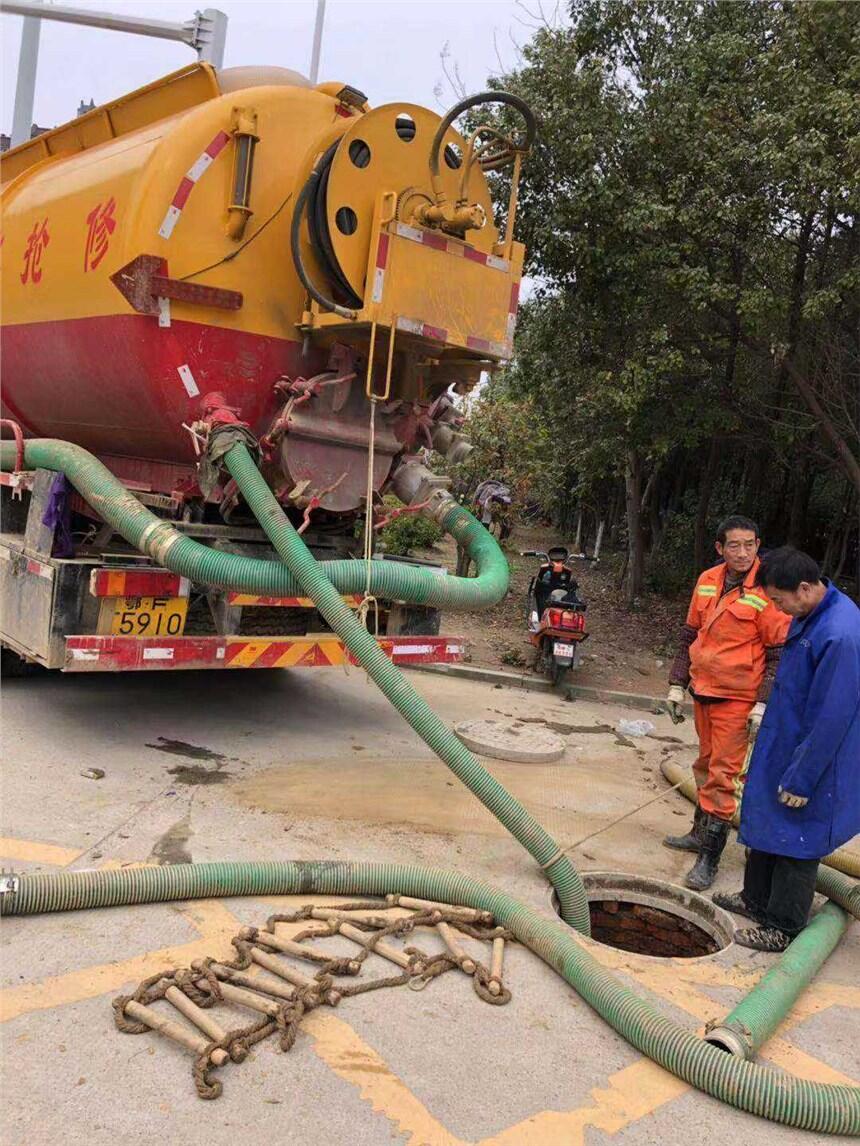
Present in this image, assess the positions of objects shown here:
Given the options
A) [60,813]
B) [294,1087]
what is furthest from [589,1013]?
[60,813]

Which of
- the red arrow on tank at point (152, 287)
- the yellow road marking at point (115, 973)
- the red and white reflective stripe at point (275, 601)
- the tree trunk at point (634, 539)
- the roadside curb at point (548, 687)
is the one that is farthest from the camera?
the tree trunk at point (634, 539)

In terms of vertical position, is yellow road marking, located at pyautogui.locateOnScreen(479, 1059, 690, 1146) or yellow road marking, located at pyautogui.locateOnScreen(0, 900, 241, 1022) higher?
yellow road marking, located at pyautogui.locateOnScreen(0, 900, 241, 1022)

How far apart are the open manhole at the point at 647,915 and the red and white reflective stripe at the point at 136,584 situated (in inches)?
100.0

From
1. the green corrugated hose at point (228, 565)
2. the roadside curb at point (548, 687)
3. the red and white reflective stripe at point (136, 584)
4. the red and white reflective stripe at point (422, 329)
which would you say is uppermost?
the red and white reflective stripe at point (422, 329)

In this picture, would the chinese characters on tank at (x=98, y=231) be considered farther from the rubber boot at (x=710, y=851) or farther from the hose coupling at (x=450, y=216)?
the rubber boot at (x=710, y=851)

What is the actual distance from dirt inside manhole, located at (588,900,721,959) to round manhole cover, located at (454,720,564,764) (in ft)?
5.78

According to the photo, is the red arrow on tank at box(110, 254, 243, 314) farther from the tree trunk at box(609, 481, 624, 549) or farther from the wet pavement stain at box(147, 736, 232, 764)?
the tree trunk at box(609, 481, 624, 549)

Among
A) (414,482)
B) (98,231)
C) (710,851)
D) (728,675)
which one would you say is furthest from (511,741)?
(98,231)

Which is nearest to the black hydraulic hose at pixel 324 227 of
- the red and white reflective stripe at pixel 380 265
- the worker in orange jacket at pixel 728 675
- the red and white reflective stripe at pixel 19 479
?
the red and white reflective stripe at pixel 380 265

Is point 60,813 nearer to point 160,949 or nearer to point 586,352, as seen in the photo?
point 160,949

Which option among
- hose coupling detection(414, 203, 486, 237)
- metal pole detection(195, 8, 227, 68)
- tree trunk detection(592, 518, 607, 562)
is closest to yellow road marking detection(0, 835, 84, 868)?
hose coupling detection(414, 203, 486, 237)

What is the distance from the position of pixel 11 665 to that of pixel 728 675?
4596mm

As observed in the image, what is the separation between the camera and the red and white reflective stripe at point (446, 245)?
479 cm

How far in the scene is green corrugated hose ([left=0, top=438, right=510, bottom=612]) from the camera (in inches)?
166
